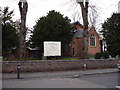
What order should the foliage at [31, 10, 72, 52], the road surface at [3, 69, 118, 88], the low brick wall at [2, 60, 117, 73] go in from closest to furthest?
the road surface at [3, 69, 118, 88] < the low brick wall at [2, 60, 117, 73] < the foliage at [31, 10, 72, 52]

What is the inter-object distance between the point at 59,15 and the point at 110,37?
53.5 feet

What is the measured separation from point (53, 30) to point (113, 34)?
13.7 meters

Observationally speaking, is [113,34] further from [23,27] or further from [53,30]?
[23,27]

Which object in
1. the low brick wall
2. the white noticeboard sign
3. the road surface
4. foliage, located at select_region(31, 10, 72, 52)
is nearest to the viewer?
the road surface

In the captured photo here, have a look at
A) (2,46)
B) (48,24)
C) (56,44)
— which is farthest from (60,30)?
(56,44)

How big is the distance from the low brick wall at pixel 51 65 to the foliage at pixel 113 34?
32.9ft

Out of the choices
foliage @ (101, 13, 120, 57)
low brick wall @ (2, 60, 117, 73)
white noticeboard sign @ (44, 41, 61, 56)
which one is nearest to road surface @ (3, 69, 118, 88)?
low brick wall @ (2, 60, 117, 73)

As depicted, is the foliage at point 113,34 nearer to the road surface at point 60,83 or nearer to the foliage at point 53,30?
the foliage at point 53,30

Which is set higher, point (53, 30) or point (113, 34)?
point (53, 30)

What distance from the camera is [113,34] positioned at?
29.7 metres

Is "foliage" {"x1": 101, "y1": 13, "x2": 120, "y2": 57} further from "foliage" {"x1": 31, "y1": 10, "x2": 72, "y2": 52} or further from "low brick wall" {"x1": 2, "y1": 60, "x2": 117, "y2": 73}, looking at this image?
"foliage" {"x1": 31, "y1": 10, "x2": 72, "y2": 52}

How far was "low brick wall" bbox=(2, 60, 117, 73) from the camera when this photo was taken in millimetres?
15370

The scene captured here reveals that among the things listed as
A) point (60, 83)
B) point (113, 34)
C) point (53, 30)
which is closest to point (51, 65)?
point (60, 83)

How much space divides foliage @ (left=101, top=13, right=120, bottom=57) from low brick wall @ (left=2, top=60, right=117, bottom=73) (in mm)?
10029
